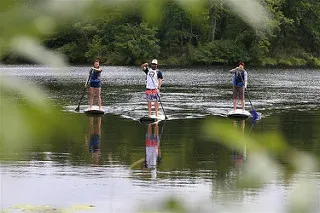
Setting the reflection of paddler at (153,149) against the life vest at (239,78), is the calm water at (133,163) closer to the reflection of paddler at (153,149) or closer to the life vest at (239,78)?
the reflection of paddler at (153,149)

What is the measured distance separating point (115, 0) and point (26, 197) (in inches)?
291

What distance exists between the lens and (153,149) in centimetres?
1256

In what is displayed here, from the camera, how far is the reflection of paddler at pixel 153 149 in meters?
10.7

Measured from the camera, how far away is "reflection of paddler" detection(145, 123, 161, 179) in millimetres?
10656

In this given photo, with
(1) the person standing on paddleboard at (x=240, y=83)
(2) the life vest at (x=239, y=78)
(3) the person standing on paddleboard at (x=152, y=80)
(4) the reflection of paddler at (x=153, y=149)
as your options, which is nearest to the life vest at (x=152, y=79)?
(3) the person standing on paddleboard at (x=152, y=80)

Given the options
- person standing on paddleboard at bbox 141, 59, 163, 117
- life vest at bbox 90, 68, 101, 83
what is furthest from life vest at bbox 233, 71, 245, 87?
life vest at bbox 90, 68, 101, 83

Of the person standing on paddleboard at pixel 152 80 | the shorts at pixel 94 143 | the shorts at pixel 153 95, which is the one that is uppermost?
the person standing on paddleboard at pixel 152 80

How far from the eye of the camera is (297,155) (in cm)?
191

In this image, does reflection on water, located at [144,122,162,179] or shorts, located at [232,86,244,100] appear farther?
shorts, located at [232,86,244,100]

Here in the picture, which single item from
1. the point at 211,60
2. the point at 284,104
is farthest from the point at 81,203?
the point at 211,60

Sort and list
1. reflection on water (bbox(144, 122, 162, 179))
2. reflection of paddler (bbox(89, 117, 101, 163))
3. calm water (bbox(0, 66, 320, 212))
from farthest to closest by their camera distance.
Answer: reflection of paddler (bbox(89, 117, 101, 163)), reflection on water (bbox(144, 122, 162, 179)), calm water (bbox(0, 66, 320, 212))

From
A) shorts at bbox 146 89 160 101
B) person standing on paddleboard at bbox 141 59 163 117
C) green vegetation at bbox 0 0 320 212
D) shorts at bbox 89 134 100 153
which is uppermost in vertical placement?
green vegetation at bbox 0 0 320 212

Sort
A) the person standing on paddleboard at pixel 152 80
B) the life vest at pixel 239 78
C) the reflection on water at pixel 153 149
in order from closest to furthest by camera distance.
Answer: the reflection on water at pixel 153 149 → the person standing on paddleboard at pixel 152 80 → the life vest at pixel 239 78

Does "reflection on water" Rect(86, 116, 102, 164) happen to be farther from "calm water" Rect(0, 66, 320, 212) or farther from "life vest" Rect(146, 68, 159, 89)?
"life vest" Rect(146, 68, 159, 89)
